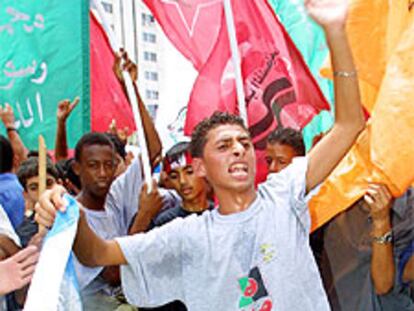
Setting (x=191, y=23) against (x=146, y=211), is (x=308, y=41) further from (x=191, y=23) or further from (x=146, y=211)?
(x=146, y=211)

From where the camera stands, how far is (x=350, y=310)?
9.27 feet

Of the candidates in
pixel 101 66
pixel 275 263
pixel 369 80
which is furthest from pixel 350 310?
pixel 101 66

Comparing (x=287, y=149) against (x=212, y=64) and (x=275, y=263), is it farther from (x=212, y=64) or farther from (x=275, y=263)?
(x=275, y=263)

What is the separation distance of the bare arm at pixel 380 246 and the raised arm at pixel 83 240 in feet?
2.94

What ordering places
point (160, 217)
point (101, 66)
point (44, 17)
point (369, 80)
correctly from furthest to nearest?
point (101, 66) → point (44, 17) → point (160, 217) → point (369, 80)

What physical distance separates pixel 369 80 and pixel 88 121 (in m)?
1.79

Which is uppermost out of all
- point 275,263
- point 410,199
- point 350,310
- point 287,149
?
point 287,149

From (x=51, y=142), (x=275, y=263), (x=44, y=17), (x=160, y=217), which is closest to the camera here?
(x=275, y=263)

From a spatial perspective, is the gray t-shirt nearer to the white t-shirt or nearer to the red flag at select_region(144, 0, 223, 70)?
the white t-shirt

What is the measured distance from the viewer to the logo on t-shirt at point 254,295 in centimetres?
225

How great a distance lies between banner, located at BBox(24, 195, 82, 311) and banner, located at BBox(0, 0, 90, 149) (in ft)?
6.00

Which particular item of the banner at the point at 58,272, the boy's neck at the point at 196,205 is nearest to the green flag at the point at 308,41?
the boy's neck at the point at 196,205

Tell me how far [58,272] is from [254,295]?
60cm

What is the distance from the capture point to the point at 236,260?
7.50 feet
